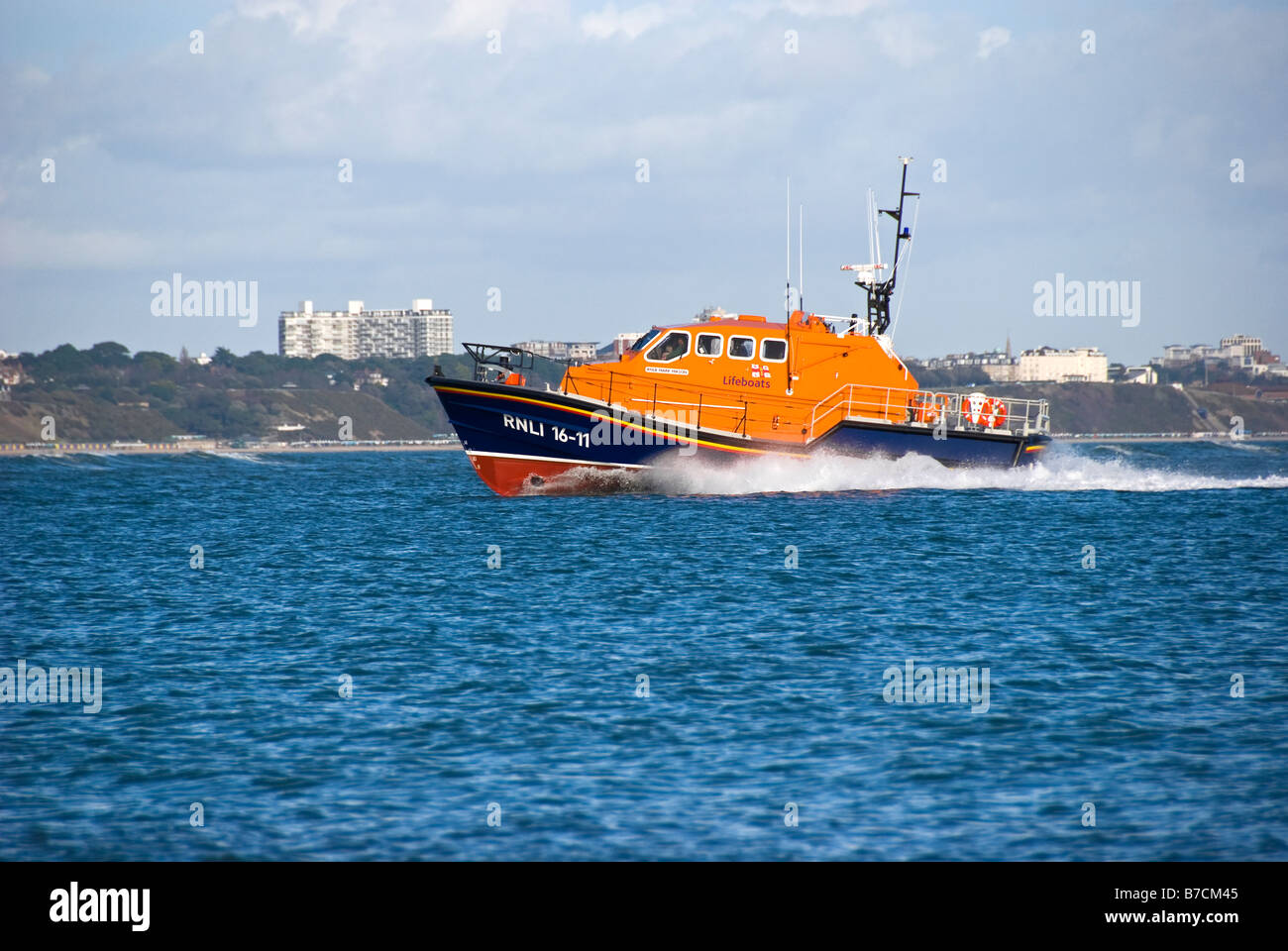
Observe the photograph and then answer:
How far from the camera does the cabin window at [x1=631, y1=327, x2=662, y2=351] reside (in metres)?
28.3

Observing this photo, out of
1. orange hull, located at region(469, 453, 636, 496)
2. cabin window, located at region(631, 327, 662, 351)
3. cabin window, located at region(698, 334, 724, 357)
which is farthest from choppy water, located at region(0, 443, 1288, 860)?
cabin window, located at region(631, 327, 662, 351)

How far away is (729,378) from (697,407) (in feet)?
3.33

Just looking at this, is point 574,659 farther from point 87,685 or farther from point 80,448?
point 80,448

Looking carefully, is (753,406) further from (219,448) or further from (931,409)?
(219,448)

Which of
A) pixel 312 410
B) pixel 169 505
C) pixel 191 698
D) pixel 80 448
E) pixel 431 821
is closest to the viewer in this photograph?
pixel 431 821

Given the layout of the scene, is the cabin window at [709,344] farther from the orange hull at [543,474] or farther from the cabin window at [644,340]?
the orange hull at [543,474]

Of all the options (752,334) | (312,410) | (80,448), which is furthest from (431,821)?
A: (312,410)

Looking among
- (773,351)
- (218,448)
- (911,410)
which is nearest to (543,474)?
(773,351)

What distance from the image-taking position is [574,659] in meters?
13.2

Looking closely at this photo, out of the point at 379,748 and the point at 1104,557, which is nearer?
the point at 379,748

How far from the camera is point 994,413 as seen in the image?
100 ft

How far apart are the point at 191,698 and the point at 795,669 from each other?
5.87 m

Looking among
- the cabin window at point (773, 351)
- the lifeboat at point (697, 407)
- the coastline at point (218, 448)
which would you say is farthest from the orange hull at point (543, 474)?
the coastline at point (218, 448)
